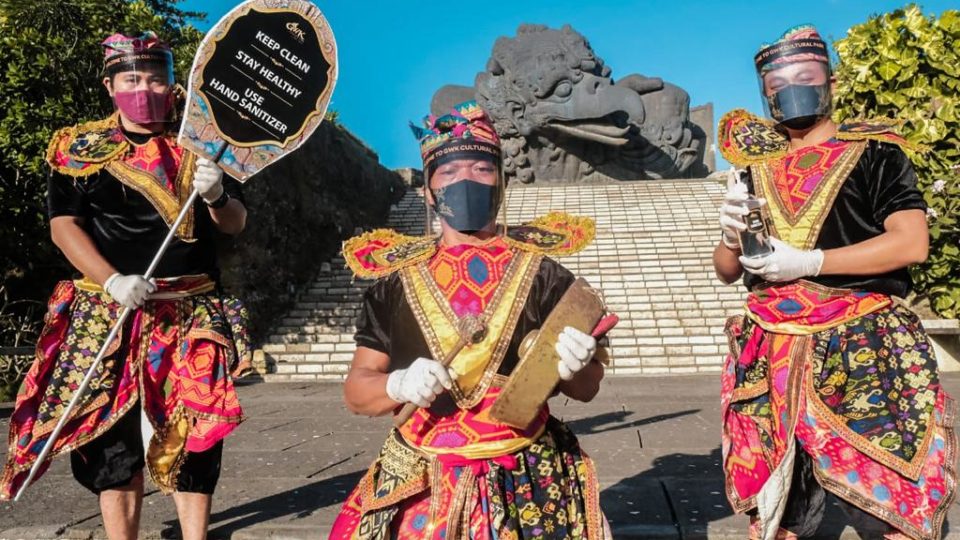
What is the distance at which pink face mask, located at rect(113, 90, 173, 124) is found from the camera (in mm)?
3051

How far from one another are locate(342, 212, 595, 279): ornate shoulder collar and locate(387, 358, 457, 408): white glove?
43 centimetres

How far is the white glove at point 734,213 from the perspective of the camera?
2.60 meters

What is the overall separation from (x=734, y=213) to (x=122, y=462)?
2.45m

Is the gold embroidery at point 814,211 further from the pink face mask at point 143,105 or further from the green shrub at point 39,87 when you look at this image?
the green shrub at point 39,87

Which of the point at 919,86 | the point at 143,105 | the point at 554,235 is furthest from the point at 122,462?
the point at 919,86

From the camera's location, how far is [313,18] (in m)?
2.78

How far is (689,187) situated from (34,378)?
15.5 meters

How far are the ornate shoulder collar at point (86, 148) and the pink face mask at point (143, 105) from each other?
0.36 ft

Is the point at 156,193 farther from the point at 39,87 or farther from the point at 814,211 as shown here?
the point at 39,87

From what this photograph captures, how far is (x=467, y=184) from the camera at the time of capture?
7.68ft

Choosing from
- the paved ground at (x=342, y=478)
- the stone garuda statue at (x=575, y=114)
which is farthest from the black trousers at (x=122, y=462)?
the stone garuda statue at (x=575, y=114)

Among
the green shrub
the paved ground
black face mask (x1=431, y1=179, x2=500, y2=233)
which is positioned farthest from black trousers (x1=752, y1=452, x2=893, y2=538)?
the green shrub

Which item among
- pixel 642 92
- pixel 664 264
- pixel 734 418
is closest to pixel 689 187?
pixel 664 264

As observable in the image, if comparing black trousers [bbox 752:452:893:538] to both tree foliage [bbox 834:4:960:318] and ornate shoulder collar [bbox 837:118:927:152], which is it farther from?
tree foliage [bbox 834:4:960:318]
